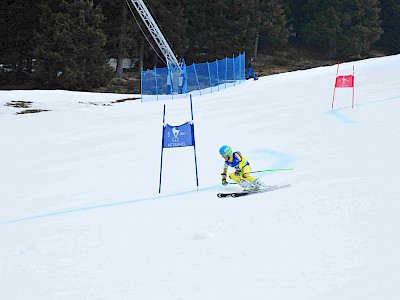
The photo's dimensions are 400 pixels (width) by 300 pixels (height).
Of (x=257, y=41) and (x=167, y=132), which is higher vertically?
(x=257, y=41)

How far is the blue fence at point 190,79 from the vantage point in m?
29.6

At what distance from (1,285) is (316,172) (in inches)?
253

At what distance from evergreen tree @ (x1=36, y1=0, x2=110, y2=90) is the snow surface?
1879 centimetres

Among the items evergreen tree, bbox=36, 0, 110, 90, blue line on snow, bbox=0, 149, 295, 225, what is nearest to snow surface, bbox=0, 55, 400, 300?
blue line on snow, bbox=0, 149, 295, 225

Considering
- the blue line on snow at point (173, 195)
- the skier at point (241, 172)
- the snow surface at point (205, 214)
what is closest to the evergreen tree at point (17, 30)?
the snow surface at point (205, 214)

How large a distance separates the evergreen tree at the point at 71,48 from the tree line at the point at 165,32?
0.24 ft

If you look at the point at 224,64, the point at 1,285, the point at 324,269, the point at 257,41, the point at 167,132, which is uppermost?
the point at 257,41

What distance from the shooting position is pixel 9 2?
40.8 meters

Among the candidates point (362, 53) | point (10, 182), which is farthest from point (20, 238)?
point (362, 53)

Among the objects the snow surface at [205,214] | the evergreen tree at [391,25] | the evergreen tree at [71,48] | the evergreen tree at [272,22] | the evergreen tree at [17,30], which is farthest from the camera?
the evergreen tree at [391,25]

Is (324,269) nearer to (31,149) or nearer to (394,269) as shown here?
(394,269)

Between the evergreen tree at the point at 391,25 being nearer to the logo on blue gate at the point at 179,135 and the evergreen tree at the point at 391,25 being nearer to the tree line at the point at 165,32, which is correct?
the tree line at the point at 165,32

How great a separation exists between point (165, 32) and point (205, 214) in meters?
39.1

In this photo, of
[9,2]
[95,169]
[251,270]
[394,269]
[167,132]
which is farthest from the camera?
[9,2]
